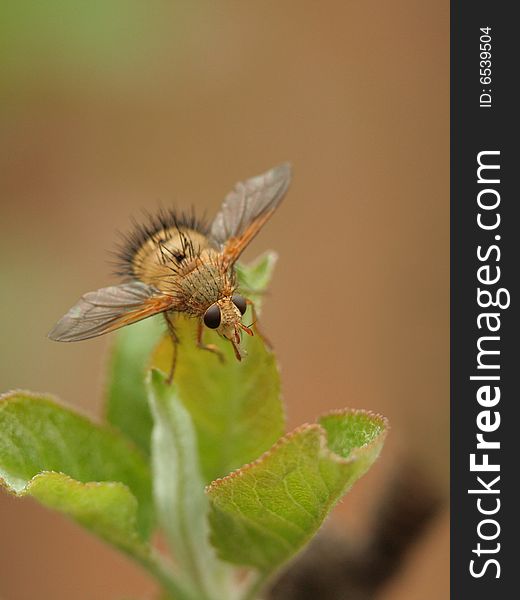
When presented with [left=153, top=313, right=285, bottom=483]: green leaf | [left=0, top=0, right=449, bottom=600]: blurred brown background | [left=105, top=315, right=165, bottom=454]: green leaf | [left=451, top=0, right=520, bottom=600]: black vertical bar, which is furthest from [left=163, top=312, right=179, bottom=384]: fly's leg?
[left=0, top=0, right=449, bottom=600]: blurred brown background

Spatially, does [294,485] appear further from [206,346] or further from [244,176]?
[244,176]

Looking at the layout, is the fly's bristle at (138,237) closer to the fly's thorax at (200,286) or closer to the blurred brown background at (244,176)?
the fly's thorax at (200,286)

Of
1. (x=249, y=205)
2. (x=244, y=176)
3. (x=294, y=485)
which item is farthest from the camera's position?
(x=244, y=176)

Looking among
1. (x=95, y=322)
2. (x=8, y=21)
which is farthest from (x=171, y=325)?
(x=8, y=21)

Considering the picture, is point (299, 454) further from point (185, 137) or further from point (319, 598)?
point (185, 137)

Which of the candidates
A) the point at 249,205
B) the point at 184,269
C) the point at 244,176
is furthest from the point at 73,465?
the point at 244,176

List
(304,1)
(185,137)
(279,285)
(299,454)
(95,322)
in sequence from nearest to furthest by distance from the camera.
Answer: (299,454), (95,322), (279,285), (185,137), (304,1)

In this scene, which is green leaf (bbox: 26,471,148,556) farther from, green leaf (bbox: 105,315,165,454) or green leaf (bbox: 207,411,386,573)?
green leaf (bbox: 105,315,165,454)
